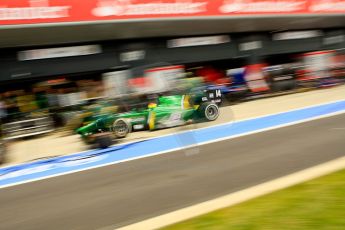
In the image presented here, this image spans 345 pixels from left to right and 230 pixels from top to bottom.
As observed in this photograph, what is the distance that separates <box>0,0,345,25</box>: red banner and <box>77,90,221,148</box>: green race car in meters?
3.84

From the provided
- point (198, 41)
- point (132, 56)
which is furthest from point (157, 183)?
point (198, 41)

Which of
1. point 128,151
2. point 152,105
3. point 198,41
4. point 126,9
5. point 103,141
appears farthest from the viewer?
point 198,41

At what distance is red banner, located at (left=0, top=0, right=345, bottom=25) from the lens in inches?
509

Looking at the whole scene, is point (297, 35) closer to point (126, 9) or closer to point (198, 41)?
point (198, 41)

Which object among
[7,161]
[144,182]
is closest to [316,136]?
[144,182]

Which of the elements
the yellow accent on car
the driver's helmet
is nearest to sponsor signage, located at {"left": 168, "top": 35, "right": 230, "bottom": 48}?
the driver's helmet

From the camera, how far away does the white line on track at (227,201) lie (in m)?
4.49

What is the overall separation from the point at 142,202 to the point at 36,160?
18.0ft

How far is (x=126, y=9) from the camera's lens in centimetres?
1471

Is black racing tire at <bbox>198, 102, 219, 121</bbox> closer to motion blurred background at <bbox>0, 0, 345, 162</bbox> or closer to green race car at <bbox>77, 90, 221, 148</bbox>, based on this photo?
green race car at <bbox>77, 90, 221, 148</bbox>

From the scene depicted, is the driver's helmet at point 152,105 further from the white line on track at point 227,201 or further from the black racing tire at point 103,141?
the white line on track at point 227,201

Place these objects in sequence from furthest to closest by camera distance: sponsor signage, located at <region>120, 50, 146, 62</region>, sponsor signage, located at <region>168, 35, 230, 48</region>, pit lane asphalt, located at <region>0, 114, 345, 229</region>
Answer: sponsor signage, located at <region>168, 35, 230, 48</region> < sponsor signage, located at <region>120, 50, 146, 62</region> < pit lane asphalt, located at <region>0, 114, 345, 229</region>

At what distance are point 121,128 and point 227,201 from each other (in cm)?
722

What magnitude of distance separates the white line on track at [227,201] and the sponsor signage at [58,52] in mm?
11668
